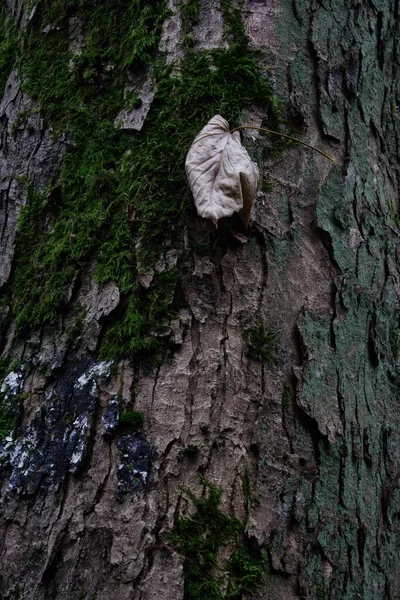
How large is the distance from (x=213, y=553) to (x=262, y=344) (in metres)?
0.47

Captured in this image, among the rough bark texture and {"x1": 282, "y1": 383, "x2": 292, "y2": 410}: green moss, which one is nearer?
the rough bark texture

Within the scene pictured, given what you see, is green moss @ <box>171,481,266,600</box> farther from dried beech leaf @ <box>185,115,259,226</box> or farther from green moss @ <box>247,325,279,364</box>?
dried beech leaf @ <box>185,115,259,226</box>

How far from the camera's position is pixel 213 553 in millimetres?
1268

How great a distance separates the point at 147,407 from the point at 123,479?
0.53ft

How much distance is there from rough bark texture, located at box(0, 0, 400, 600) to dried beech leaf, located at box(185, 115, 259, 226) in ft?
0.30

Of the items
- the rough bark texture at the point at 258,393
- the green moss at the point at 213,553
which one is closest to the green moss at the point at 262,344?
the rough bark texture at the point at 258,393

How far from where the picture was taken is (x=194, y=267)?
56.7 inches

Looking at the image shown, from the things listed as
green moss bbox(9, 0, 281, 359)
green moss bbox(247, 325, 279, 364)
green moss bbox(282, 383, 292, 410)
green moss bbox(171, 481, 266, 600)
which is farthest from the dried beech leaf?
green moss bbox(171, 481, 266, 600)

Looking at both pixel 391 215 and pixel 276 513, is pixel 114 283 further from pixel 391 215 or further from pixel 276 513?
pixel 391 215

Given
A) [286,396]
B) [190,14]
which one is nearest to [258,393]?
[286,396]

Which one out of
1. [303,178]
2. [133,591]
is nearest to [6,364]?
[133,591]

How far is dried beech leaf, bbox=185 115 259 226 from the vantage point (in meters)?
1.38

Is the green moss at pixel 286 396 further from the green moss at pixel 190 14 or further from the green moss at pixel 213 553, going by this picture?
A: the green moss at pixel 190 14

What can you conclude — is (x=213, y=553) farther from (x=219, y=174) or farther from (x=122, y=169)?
(x=122, y=169)
